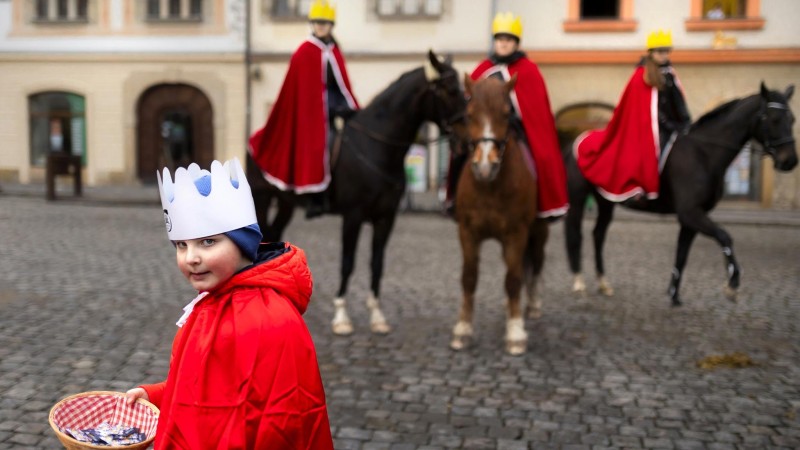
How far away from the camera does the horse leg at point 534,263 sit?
711cm

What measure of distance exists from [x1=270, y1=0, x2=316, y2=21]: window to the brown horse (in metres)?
17.3

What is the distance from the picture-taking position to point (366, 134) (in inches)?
271

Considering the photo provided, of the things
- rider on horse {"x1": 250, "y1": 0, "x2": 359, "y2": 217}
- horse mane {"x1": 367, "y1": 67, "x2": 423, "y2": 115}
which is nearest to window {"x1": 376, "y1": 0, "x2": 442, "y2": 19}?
rider on horse {"x1": 250, "y1": 0, "x2": 359, "y2": 217}

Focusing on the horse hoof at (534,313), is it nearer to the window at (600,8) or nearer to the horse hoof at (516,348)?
the horse hoof at (516,348)

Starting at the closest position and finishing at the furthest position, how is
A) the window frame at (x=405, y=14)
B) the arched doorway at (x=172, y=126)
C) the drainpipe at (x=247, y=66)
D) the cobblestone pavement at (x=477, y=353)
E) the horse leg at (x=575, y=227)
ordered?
1. the cobblestone pavement at (x=477, y=353)
2. the horse leg at (x=575, y=227)
3. the window frame at (x=405, y=14)
4. the drainpipe at (x=247, y=66)
5. the arched doorway at (x=172, y=126)

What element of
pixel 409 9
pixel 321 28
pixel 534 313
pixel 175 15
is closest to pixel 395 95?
pixel 321 28

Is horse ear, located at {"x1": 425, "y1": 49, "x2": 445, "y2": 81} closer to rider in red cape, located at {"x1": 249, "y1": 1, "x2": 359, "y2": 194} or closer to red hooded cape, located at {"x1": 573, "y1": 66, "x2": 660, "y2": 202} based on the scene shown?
rider in red cape, located at {"x1": 249, "y1": 1, "x2": 359, "y2": 194}

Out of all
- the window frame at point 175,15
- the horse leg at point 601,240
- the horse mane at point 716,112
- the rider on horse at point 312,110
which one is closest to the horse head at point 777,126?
the horse mane at point 716,112

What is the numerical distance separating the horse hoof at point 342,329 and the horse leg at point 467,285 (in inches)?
32.9

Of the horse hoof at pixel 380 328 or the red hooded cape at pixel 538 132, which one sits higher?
the red hooded cape at pixel 538 132

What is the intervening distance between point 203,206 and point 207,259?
15cm

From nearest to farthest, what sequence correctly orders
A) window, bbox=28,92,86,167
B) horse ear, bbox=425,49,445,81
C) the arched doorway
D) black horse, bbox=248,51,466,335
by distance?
horse ear, bbox=425,49,445,81
black horse, bbox=248,51,466,335
the arched doorway
window, bbox=28,92,86,167

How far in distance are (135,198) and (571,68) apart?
11375 mm

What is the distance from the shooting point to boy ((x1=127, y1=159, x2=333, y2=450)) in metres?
2.19
